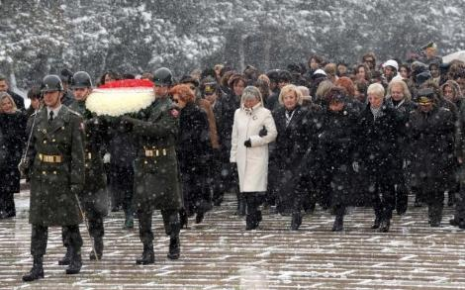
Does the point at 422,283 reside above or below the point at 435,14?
below

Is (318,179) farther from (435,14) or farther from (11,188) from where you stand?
(435,14)

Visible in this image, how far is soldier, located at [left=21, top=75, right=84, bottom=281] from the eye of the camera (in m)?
15.6

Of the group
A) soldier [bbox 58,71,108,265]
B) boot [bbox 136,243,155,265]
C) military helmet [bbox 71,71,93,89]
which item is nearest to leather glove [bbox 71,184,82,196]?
soldier [bbox 58,71,108,265]

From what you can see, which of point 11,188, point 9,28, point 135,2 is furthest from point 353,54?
point 11,188

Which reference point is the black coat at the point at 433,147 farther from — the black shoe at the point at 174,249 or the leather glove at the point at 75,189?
the leather glove at the point at 75,189

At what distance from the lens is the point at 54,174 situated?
1563 cm

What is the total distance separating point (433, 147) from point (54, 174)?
19.2 feet

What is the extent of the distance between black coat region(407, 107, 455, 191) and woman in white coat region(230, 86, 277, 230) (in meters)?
1.85

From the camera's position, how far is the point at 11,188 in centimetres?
2208

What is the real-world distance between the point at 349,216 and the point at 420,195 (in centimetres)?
116

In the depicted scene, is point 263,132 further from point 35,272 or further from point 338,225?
point 35,272

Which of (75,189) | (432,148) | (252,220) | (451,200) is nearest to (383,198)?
(432,148)

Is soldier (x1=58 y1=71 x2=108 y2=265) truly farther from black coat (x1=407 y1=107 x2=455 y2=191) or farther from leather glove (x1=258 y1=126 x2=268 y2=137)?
black coat (x1=407 y1=107 x2=455 y2=191)

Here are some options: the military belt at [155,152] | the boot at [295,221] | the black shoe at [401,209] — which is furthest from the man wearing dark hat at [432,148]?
the military belt at [155,152]
